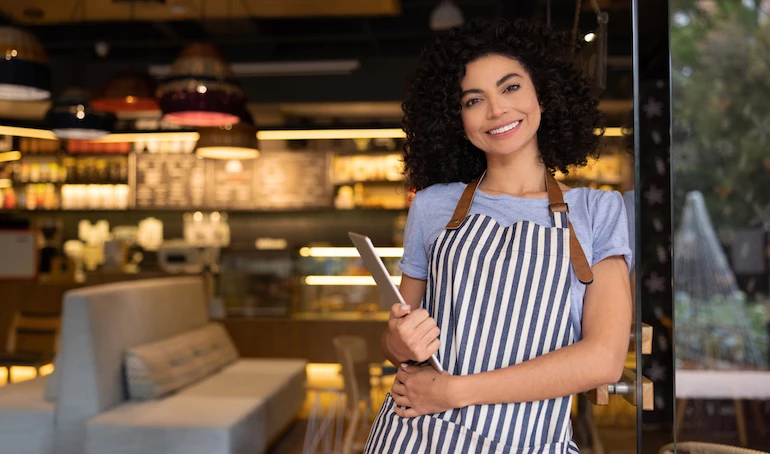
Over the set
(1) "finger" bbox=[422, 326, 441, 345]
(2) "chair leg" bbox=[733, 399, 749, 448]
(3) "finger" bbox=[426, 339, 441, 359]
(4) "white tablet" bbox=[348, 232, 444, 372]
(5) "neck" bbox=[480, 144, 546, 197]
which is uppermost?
(5) "neck" bbox=[480, 144, 546, 197]

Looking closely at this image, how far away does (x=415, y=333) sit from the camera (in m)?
1.36

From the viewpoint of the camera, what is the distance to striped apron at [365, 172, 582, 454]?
4.51ft

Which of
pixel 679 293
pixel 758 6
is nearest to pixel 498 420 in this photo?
pixel 679 293

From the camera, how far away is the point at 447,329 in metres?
1.44

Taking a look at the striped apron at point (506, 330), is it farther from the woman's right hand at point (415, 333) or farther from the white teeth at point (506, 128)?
the white teeth at point (506, 128)

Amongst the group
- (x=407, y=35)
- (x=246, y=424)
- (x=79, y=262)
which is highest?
(x=407, y=35)

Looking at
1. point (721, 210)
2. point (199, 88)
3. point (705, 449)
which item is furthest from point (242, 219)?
point (705, 449)

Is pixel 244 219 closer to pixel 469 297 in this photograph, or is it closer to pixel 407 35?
pixel 407 35

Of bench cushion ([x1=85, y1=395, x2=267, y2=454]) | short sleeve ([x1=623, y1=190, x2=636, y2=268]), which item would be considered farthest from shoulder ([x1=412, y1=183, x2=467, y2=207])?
bench cushion ([x1=85, y1=395, x2=267, y2=454])

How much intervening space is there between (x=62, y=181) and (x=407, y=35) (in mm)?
5060

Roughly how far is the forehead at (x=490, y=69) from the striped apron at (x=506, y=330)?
0.98 feet

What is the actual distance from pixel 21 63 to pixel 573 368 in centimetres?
408

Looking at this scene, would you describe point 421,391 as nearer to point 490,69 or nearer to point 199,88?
point 490,69

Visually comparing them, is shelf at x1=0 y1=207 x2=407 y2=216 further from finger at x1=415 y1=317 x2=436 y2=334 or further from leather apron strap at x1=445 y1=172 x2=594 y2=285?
finger at x1=415 y1=317 x2=436 y2=334
